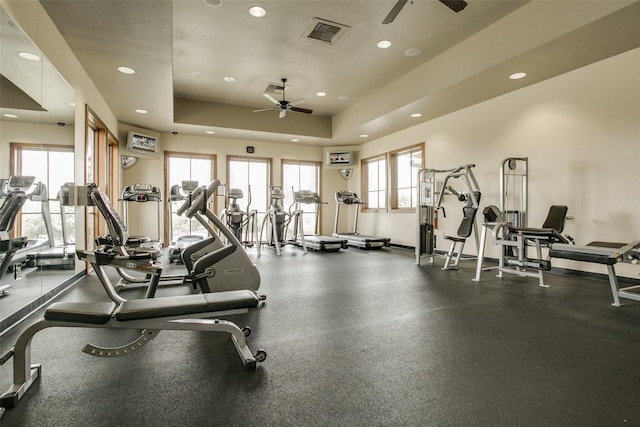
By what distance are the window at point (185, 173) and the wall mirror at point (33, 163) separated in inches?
183

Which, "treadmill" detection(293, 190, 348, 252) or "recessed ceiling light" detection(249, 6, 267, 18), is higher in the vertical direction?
"recessed ceiling light" detection(249, 6, 267, 18)

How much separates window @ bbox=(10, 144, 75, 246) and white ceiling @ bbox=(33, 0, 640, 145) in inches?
57.0

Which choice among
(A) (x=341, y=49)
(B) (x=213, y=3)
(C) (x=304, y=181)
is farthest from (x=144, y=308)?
(C) (x=304, y=181)

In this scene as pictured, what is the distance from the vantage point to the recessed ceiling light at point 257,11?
13.2ft

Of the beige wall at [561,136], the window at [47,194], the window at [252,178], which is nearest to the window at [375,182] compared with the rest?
the beige wall at [561,136]

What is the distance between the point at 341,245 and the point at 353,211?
8.54ft

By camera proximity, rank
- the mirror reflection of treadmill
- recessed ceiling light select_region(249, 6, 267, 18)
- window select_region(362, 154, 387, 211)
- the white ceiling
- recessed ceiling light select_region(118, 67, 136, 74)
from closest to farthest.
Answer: the mirror reflection of treadmill < the white ceiling < recessed ceiling light select_region(249, 6, 267, 18) < recessed ceiling light select_region(118, 67, 136, 74) < window select_region(362, 154, 387, 211)

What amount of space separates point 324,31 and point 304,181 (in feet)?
17.7

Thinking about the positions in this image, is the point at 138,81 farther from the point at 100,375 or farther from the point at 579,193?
the point at 579,193

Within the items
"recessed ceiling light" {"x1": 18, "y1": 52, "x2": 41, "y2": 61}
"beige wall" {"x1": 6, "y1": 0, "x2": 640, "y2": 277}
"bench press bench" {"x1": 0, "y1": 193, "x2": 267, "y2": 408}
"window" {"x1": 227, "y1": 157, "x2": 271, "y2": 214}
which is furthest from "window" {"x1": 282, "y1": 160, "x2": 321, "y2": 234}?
"bench press bench" {"x1": 0, "y1": 193, "x2": 267, "y2": 408}

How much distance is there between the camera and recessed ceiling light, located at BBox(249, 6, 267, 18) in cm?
401

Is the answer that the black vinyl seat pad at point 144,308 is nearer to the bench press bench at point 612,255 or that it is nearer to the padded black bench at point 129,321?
the padded black bench at point 129,321

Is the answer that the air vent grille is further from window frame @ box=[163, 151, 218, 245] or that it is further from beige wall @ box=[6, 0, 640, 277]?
window frame @ box=[163, 151, 218, 245]

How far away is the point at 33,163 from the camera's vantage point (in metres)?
2.80
